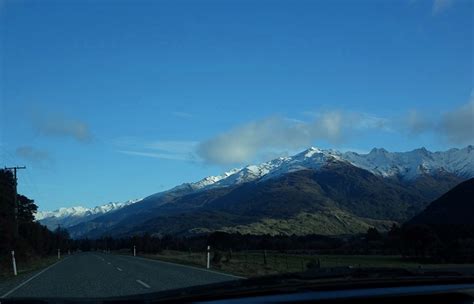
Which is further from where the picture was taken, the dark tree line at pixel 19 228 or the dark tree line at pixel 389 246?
the dark tree line at pixel 389 246

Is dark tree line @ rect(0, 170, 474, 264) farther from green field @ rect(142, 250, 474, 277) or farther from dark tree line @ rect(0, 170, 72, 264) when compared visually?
green field @ rect(142, 250, 474, 277)

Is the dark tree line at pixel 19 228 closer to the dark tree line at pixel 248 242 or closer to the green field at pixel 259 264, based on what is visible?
the dark tree line at pixel 248 242

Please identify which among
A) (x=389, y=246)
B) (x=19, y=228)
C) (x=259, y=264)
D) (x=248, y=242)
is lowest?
(x=389, y=246)

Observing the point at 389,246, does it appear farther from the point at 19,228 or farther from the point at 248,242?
the point at 19,228

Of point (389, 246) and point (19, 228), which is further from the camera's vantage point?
point (389, 246)

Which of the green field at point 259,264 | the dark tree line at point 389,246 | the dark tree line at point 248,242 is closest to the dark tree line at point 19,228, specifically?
the dark tree line at point 248,242

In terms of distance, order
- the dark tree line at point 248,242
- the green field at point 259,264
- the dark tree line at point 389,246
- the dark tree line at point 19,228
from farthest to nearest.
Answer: the dark tree line at point 389,246
the dark tree line at point 248,242
the dark tree line at point 19,228
the green field at point 259,264

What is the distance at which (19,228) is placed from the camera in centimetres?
7669

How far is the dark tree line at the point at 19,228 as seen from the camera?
49.0 m

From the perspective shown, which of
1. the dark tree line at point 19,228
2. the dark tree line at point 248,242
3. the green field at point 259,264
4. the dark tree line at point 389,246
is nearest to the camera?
the green field at point 259,264

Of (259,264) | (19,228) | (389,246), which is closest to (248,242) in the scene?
(389,246)

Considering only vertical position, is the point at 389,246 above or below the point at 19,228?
below

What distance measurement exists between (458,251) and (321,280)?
67779 millimetres

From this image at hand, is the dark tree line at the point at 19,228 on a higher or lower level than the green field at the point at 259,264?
higher
